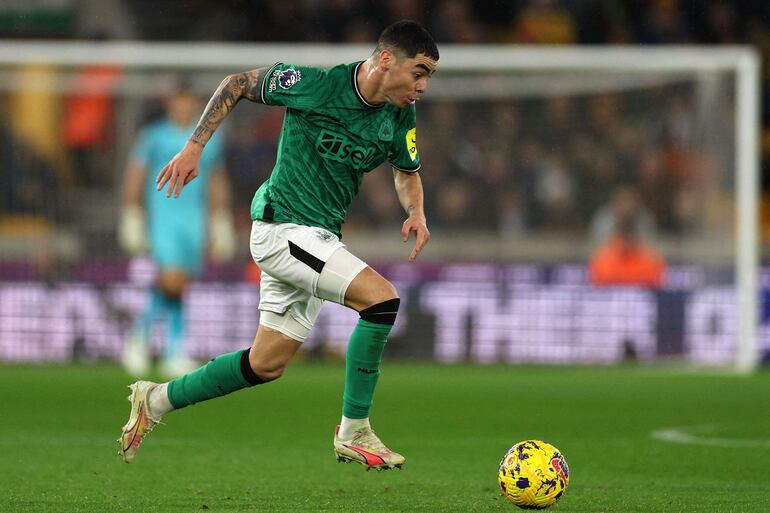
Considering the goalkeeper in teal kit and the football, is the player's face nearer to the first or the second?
the goalkeeper in teal kit

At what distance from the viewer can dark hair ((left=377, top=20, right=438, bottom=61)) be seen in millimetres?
6254

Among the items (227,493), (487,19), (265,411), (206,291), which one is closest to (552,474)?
(227,493)

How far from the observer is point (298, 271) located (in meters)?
6.24

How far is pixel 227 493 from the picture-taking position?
6.20 m

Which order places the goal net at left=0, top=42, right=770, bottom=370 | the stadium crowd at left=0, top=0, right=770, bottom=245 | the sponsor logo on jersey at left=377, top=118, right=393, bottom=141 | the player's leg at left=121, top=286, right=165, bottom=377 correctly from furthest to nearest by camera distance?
the stadium crowd at left=0, top=0, right=770, bottom=245 < the goal net at left=0, top=42, right=770, bottom=370 < the player's leg at left=121, top=286, right=165, bottom=377 < the sponsor logo on jersey at left=377, top=118, right=393, bottom=141

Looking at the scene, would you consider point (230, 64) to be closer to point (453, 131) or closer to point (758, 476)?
point (453, 131)

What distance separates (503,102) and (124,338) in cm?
475

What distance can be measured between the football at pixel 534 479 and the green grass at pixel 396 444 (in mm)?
116

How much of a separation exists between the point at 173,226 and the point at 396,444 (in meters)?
5.58

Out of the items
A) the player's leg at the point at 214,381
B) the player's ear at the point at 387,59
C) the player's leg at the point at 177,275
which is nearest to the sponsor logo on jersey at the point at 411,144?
the player's ear at the point at 387,59

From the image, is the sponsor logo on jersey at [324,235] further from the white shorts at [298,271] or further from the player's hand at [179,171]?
the player's hand at [179,171]

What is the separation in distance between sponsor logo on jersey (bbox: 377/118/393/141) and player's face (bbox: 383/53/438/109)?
17 cm

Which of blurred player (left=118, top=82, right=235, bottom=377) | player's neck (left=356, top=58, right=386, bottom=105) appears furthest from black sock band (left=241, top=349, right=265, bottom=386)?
blurred player (left=118, top=82, right=235, bottom=377)

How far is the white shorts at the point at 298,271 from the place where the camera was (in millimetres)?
6176
